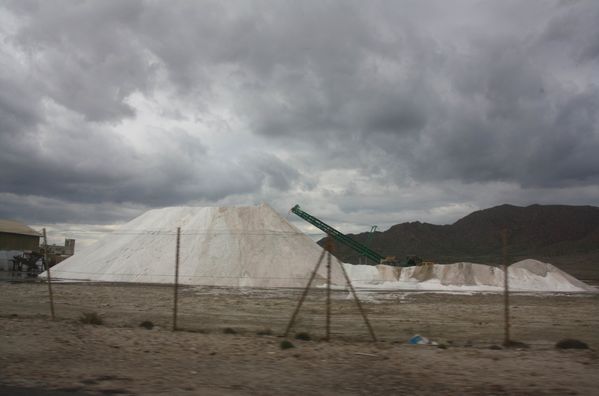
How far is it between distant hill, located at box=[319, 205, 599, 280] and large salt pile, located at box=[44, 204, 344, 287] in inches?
2100

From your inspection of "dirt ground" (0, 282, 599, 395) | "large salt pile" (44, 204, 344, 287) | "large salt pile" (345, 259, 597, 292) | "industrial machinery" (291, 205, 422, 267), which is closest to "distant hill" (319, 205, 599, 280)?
"industrial machinery" (291, 205, 422, 267)

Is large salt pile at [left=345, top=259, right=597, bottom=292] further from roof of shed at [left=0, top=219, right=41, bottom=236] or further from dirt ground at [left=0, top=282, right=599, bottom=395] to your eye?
roof of shed at [left=0, top=219, right=41, bottom=236]

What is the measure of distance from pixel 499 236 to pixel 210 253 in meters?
95.6

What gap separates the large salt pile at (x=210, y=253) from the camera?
34.7 meters

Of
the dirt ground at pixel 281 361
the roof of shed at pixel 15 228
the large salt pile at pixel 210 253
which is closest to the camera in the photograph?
the dirt ground at pixel 281 361

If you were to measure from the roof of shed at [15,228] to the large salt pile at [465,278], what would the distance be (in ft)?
141

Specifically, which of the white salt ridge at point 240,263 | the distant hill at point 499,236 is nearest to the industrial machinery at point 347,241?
the white salt ridge at point 240,263

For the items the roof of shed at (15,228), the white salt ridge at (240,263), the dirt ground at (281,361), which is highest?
the roof of shed at (15,228)

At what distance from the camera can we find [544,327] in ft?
50.1

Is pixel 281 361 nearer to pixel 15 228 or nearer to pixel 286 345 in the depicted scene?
pixel 286 345

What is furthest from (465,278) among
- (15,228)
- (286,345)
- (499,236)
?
(499,236)

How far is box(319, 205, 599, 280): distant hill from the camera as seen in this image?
102062 millimetres

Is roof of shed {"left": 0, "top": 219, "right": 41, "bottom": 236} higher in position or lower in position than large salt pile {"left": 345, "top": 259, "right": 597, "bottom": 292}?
higher

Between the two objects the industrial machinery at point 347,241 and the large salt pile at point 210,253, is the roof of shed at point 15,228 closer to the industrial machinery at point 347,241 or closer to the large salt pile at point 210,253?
the large salt pile at point 210,253
